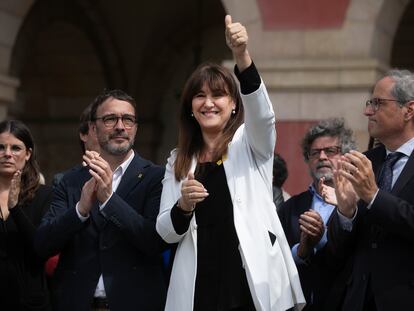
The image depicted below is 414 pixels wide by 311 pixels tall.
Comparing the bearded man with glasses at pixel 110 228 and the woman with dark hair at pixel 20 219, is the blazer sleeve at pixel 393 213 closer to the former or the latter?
the bearded man with glasses at pixel 110 228

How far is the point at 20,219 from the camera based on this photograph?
16.1 feet

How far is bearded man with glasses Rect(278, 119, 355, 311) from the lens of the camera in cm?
477

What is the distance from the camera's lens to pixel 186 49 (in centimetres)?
1339

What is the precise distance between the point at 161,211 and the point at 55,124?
361 inches

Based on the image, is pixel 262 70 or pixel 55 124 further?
pixel 55 124

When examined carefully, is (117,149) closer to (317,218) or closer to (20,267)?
(20,267)

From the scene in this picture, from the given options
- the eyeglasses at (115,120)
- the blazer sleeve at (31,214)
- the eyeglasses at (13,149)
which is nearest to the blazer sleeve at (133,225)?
the eyeglasses at (115,120)

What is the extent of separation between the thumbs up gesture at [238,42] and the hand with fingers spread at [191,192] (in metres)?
0.49

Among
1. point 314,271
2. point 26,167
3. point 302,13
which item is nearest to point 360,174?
point 314,271

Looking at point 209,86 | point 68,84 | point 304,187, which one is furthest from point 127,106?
point 68,84

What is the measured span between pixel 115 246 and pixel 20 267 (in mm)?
624

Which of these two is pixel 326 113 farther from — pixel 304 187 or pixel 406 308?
pixel 406 308

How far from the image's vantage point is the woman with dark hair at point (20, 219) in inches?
195

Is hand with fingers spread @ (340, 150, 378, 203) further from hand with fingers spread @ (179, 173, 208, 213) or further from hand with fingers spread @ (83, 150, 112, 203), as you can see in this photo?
hand with fingers spread @ (83, 150, 112, 203)
